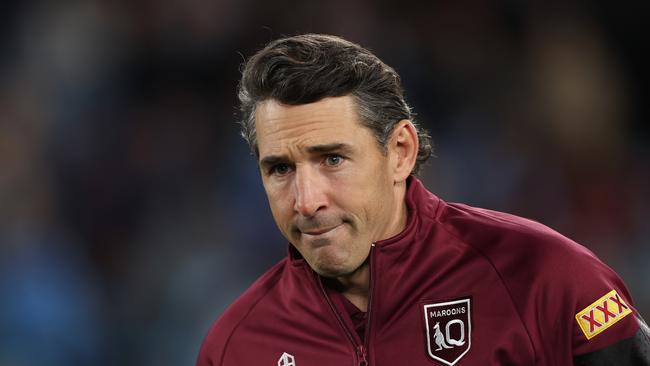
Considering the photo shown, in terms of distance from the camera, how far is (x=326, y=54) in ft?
9.59

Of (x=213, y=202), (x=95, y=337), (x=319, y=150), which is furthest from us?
(x=213, y=202)

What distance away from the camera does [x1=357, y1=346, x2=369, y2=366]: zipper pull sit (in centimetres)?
287

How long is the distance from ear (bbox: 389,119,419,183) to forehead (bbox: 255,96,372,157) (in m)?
0.14

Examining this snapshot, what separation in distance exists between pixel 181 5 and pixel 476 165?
235 cm

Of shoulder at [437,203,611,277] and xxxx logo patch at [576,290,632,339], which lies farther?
shoulder at [437,203,611,277]

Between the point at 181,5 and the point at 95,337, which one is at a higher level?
the point at 181,5

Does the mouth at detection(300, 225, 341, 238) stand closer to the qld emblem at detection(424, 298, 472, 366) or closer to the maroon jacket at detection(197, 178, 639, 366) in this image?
the maroon jacket at detection(197, 178, 639, 366)

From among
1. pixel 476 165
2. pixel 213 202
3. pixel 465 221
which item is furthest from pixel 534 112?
pixel 465 221

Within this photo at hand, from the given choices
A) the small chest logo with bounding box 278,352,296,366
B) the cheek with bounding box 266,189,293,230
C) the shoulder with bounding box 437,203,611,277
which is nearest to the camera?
the shoulder with bounding box 437,203,611,277

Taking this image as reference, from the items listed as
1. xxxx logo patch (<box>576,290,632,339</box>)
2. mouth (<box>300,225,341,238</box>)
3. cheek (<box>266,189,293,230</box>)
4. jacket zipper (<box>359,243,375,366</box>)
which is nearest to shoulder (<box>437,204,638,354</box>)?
xxxx logo patch (<box>576,290,632,339</box>)

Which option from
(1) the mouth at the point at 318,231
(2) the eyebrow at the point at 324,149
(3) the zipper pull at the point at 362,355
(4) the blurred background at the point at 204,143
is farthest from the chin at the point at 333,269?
(4) the blurred background at the point at 204,143

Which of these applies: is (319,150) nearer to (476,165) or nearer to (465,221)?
(465,221)

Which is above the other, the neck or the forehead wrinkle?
the forehead wrinkle

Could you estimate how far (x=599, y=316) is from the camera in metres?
2.63
